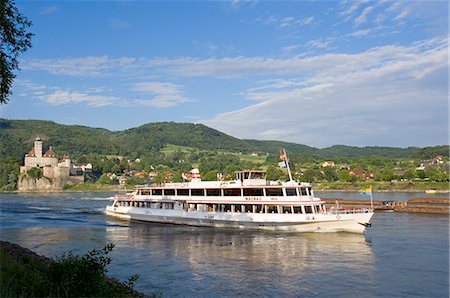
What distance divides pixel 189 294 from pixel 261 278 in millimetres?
4154

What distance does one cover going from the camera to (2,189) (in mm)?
148250

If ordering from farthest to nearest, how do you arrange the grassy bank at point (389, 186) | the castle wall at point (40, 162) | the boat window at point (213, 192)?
1. the castle wall at point (40, 162)
2. the grassy bank at point (389, 186)
3. the boat window at point (213, 192)

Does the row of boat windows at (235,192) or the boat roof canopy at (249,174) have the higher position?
the boat roof canopy at (249,174)

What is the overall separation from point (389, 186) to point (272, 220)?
277 feet

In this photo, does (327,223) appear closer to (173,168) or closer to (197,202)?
(197,202)

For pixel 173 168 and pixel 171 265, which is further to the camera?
pixel 173 168

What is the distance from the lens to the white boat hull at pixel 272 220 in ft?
108

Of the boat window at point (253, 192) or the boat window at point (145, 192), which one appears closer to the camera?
the boat window at point (253, 192)

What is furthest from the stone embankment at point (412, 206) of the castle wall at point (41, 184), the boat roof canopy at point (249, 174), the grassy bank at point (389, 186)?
the castle wall at point (41, 184)

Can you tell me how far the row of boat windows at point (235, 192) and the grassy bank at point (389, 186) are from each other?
7450cm

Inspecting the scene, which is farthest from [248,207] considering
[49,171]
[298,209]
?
[49,171]

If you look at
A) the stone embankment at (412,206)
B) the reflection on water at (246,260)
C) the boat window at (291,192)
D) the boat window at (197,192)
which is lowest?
the reflection on water at (246,260)

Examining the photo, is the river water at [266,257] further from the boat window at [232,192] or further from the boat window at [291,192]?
the boat window at [232,192]

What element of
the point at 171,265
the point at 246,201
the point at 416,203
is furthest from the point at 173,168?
the point at 171,265
